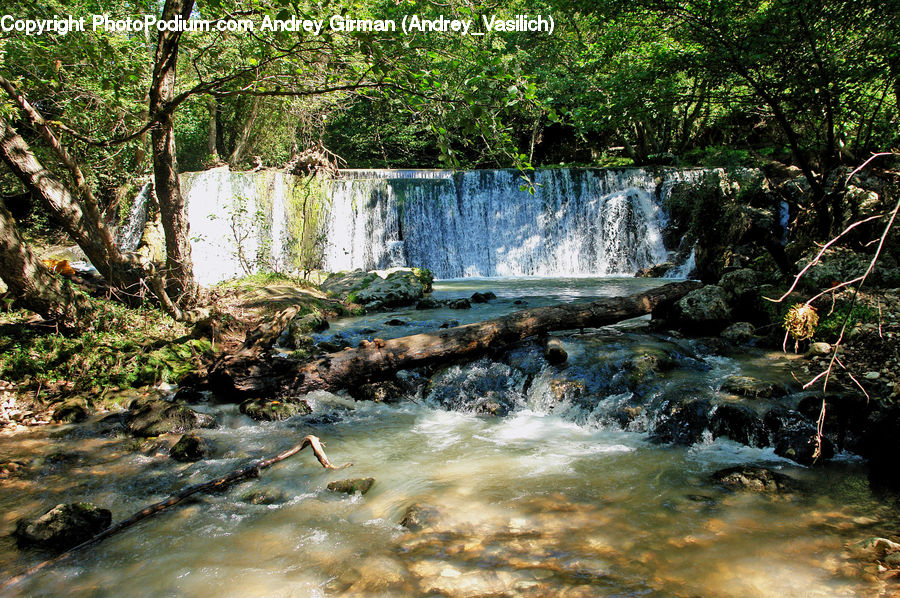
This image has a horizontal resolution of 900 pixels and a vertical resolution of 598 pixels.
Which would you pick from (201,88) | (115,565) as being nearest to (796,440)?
(115,565)

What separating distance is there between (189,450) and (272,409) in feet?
3.35

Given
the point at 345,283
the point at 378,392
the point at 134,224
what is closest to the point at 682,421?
the point at 378,392

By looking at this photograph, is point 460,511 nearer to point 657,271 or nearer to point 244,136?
point 657,271

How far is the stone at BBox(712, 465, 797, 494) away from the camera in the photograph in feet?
12.0

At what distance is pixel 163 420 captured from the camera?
16.3ft

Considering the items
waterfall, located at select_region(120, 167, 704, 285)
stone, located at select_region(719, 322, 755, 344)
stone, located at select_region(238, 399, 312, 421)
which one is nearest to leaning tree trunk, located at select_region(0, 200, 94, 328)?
stone, located at select_region(238, 399, 312, 421)

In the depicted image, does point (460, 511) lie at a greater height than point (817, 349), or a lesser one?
lesser

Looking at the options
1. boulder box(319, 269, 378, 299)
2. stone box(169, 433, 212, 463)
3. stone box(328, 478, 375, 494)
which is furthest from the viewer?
boulder box(319, 269, 378, 299)

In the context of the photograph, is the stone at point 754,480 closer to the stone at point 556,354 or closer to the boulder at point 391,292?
the stone at point 556,354

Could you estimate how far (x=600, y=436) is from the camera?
4.89 meters

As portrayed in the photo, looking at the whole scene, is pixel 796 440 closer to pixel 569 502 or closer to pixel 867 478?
pixel 867 478

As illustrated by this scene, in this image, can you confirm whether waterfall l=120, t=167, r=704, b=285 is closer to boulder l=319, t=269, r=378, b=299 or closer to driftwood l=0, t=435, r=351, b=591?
boulder l=319, t=269, r=378, b=299

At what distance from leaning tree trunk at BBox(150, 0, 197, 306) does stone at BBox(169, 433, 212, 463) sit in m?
3.45

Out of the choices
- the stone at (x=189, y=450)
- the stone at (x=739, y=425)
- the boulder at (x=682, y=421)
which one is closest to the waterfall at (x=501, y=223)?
the boulder at (x=682, y=421)
